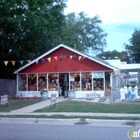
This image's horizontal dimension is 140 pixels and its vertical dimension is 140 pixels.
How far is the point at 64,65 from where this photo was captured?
26.8 m


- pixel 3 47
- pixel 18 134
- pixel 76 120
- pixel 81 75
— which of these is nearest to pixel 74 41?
pixel 3 47

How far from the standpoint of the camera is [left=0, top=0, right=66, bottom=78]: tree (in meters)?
24.5

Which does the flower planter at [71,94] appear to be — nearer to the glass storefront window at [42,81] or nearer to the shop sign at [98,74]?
the shop sign at [98,74]

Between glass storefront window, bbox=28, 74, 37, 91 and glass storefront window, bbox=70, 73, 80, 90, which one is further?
glass storefront window, bbox=28, 74, 37, 91

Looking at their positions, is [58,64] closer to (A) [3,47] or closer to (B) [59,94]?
(B) [59,94]

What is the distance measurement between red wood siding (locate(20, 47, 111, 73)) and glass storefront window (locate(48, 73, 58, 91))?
19.1 inches

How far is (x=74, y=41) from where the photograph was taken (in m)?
42.5

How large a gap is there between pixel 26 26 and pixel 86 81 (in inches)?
282

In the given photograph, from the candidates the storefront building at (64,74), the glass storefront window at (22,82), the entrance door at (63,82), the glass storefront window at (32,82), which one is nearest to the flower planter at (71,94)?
the storefront building at (64,74)

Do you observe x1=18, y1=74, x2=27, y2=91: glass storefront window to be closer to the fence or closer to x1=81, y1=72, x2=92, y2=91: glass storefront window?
the fence

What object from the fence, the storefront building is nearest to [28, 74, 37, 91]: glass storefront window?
the storefront building

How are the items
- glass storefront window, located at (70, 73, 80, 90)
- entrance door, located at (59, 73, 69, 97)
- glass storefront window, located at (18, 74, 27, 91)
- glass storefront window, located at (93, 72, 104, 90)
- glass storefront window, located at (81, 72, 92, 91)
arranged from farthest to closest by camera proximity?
glass storefront window, located at (18, 74, 27, 91), entrance door, located at (59, 73, 69, 97), glass storefront window, located at (70, 73, 80, 90), glass storefront window, located at (81, 72, 92, 91), glass storefront window, located at (93, 72, 104, 90)

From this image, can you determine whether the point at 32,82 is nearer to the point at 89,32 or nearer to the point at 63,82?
the point at 63,82

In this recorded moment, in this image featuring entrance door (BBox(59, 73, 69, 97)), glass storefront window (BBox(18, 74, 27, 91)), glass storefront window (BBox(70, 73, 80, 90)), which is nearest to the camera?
glass storefront window (BBox(70, 73, 80, 90))
